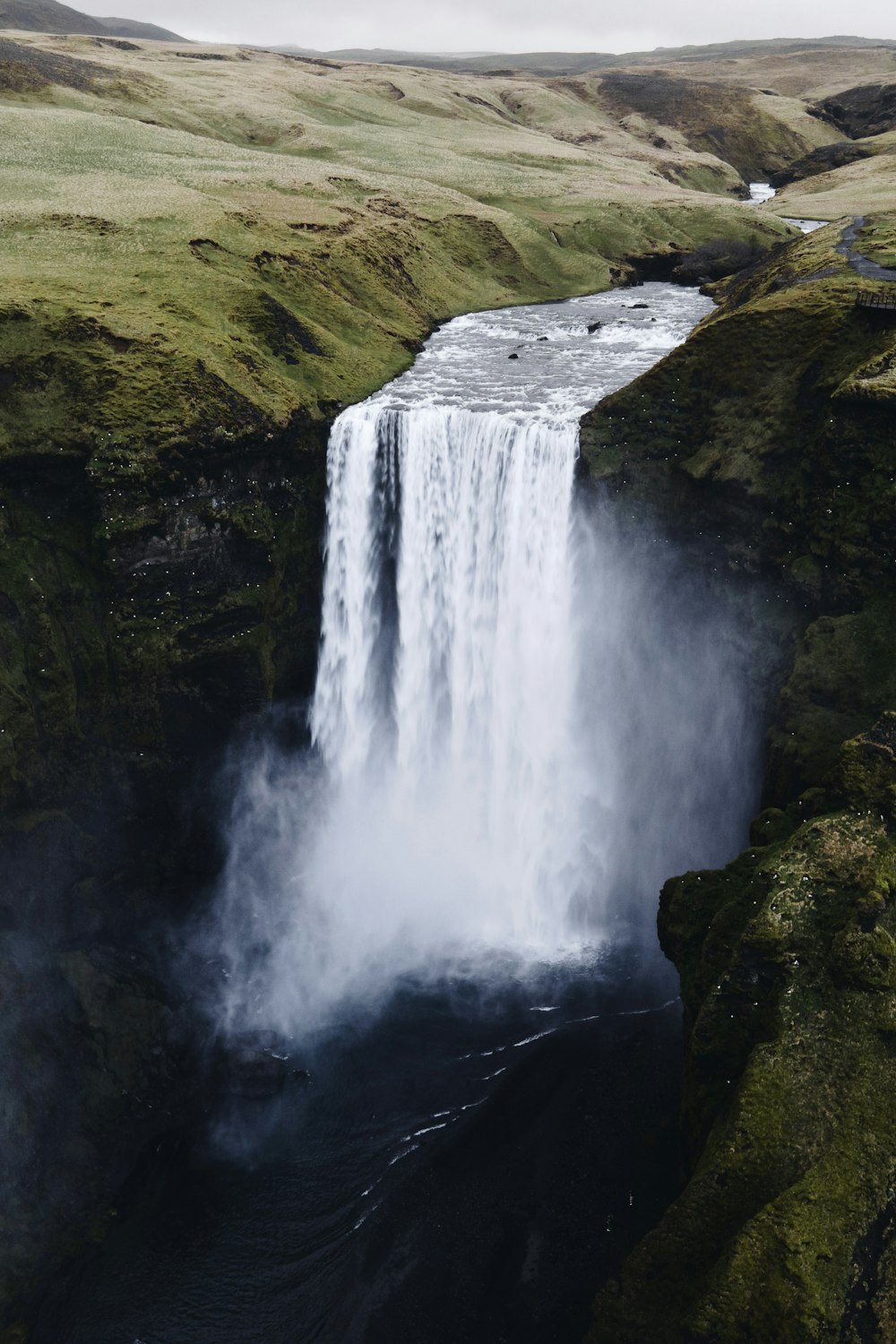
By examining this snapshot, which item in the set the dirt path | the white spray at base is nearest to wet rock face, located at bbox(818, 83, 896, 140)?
the dirt path

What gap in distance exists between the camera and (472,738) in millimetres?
32156

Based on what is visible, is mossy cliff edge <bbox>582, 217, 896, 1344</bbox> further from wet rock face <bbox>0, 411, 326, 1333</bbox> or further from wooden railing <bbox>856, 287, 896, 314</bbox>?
wet rock face <bbox>0, 411, 326, 1333</bbox>

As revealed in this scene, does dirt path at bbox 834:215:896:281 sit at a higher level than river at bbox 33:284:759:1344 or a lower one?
higher

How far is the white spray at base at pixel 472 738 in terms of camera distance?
1163 inches

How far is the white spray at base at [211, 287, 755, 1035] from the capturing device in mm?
29531

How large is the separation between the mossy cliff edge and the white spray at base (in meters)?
3.13

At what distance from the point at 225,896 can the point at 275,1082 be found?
7.31 m

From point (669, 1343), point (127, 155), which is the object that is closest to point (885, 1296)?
point (669, 1343)

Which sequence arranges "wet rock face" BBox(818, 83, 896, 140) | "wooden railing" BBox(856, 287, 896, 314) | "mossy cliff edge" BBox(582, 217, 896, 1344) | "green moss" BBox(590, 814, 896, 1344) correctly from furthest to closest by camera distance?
"wet rock face" BBox(818, 83, 896, 140) → "wooden railing" BBox(856, 287, 896, 314) → "mossy cliff edge" BBox(582, 217, 896, 1344) → "green moss" BBox(590, 814, 896, 1344)

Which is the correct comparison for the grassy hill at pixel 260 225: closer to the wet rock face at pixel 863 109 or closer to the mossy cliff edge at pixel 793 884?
the mossy cliff edge at pixel 793 884

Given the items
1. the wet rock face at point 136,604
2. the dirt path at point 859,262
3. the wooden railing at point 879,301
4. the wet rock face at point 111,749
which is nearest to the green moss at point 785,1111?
the wet rock face at point 111,749

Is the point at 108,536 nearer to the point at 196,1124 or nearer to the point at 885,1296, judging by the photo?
the point at 196,1124

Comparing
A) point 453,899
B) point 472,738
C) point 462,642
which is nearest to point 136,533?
point 462,642

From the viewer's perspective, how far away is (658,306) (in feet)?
180
